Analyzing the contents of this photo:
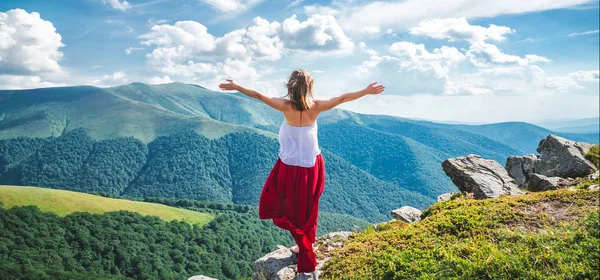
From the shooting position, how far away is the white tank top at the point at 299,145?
8773 mm

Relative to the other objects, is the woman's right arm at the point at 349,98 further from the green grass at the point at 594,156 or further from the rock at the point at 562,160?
the green grass at the point at 594,156

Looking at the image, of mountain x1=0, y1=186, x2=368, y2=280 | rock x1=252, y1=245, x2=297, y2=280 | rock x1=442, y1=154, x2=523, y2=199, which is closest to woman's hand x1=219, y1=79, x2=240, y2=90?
rock x1=252, y1=245, x2=297, y2=280

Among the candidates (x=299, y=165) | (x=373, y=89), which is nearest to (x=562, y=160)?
(x=373, y=89)

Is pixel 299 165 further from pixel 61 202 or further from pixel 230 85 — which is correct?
pixel 61 202

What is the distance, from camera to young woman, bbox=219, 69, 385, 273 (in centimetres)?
842

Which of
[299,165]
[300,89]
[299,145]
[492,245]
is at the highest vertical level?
[300,89]

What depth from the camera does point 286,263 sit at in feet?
31.3

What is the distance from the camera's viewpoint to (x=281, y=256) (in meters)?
9.89

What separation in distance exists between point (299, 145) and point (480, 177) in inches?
375

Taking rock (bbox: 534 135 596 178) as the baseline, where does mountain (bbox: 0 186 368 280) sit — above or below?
below

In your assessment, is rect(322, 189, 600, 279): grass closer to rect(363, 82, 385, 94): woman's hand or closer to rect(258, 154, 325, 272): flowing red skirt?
rect(258, 154, 325, 272): flowing red skirt

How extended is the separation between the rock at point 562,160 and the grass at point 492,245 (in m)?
6.04

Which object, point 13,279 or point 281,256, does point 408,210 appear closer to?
point 281,256

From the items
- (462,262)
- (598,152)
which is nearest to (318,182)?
(462,262)
